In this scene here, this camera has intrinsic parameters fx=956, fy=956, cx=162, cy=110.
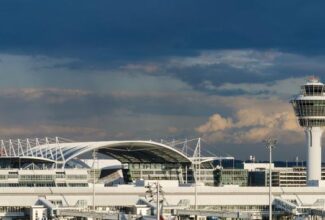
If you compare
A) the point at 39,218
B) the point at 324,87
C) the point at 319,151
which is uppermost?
the point at 324,87

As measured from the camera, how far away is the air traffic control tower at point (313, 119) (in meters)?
183

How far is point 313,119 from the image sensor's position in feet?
599

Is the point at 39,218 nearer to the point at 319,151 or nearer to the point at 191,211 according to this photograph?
the point at 191,211

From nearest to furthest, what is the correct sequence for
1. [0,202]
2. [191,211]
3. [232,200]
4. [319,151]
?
1. [191,211]
2. [0,202]
3. [232,200]
4. [319,151]

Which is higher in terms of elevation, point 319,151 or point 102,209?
point 319,151

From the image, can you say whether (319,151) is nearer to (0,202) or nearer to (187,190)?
(187,190)

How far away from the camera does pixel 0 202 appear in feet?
496

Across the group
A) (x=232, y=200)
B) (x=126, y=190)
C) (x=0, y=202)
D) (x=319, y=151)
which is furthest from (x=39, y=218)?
(x=319, y=151)

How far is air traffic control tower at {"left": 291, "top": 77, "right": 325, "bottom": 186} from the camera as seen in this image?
18262 centimetres

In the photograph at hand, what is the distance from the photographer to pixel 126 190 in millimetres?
160125

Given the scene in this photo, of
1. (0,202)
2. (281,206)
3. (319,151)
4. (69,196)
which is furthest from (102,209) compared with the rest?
(319,151)

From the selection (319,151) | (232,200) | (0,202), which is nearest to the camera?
(0,202)

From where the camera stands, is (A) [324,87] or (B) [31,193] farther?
(A) [324,87]

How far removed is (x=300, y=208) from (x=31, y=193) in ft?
146
